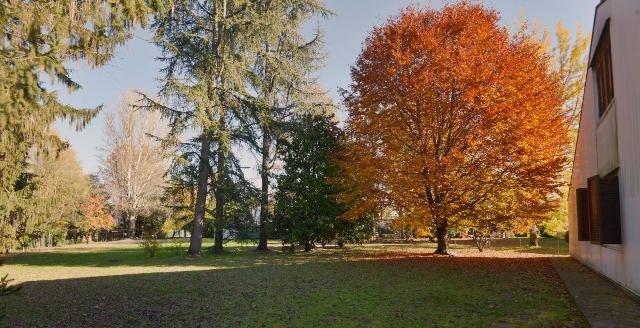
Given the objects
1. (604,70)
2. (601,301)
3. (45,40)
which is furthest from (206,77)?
(601,301)

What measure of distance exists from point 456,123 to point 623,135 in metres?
8.05

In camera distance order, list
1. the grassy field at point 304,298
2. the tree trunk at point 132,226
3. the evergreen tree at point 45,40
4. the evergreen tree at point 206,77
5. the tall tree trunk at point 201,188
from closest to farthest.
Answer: the evergreen tree at point 45,40
the grassy field at point 304,298
the evergreen tree at point 206,77
the tall tree trunk at point 201,188
the tree trunk at point 132,226

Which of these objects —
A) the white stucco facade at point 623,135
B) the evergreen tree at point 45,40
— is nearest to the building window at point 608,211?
the white stucco facade at point 623,135

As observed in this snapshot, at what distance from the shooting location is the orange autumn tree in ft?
50.1

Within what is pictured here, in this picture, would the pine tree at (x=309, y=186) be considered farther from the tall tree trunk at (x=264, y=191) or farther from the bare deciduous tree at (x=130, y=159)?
the bare deciduous tree at (x=130, y=159)

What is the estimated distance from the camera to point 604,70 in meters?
10.6

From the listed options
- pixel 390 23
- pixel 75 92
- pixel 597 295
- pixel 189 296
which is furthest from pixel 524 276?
pixel 75 92

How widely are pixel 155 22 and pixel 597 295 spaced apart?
67.1ft

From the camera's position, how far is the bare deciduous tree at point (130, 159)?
1768 inches

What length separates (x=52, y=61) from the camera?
747 centimetres

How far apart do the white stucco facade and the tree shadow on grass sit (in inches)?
52.7

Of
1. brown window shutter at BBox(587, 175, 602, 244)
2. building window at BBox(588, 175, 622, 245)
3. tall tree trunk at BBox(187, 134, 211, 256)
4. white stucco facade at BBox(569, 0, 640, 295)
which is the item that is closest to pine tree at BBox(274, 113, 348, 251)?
tall tree trunk at BBox(187, 134, 211, 256)

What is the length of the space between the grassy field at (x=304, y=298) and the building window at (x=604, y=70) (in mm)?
4593

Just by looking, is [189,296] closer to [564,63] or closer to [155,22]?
[155,22]
